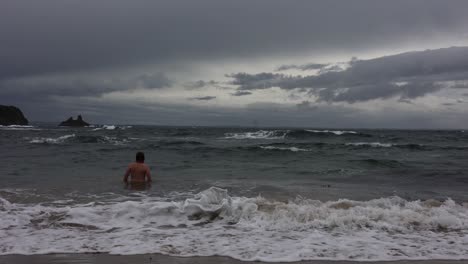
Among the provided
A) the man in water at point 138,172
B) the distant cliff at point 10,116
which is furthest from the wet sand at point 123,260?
the distant cliff at point 10,116

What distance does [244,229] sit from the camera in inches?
245

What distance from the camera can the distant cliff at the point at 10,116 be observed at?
79625 mm

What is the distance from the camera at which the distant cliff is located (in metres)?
79.6

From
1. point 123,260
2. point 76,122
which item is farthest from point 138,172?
point 76,122

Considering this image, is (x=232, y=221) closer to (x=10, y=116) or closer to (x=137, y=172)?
(x=137, y=172)

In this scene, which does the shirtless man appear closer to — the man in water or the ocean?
the man in water

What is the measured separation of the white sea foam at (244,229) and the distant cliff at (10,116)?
84357 mm

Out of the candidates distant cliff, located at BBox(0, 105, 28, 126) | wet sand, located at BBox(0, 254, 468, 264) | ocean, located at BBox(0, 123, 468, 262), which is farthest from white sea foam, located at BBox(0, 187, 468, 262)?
distant cliff, located at BBox(0, 105, 28, 126)

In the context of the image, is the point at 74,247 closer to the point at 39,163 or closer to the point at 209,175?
the point at 209,175

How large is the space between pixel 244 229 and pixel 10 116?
8967cm

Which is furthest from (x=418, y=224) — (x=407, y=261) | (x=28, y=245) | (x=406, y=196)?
(x=28, y=245)

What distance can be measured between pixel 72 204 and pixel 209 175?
6.05 metres

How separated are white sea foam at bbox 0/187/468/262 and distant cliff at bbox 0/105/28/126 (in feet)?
277

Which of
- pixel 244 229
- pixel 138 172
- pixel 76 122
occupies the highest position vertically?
pixel 76 122
